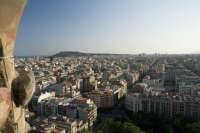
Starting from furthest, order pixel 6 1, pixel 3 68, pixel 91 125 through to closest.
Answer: pixel 91 125 → pixel 3 68 → pixel 6 1

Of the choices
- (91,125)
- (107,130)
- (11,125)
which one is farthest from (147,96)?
(11,125)

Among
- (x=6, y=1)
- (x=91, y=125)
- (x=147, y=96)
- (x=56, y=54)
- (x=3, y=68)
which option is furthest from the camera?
(x=56, y=54)

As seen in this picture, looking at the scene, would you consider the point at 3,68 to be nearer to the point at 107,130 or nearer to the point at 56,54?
the point at 107,130

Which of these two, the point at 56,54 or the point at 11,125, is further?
the point at 56,54

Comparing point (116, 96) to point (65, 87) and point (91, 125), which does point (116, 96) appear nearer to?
point (65, 87)

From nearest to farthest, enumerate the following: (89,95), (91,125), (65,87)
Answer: (91,125) < (89,95) < (65,87)

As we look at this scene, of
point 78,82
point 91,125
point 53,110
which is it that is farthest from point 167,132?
point 78,82

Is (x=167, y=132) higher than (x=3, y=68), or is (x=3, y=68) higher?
(x=3, y=68)

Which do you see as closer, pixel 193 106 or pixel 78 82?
pixel 193 106

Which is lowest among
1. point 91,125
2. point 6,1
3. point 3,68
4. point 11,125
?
point 91,125
